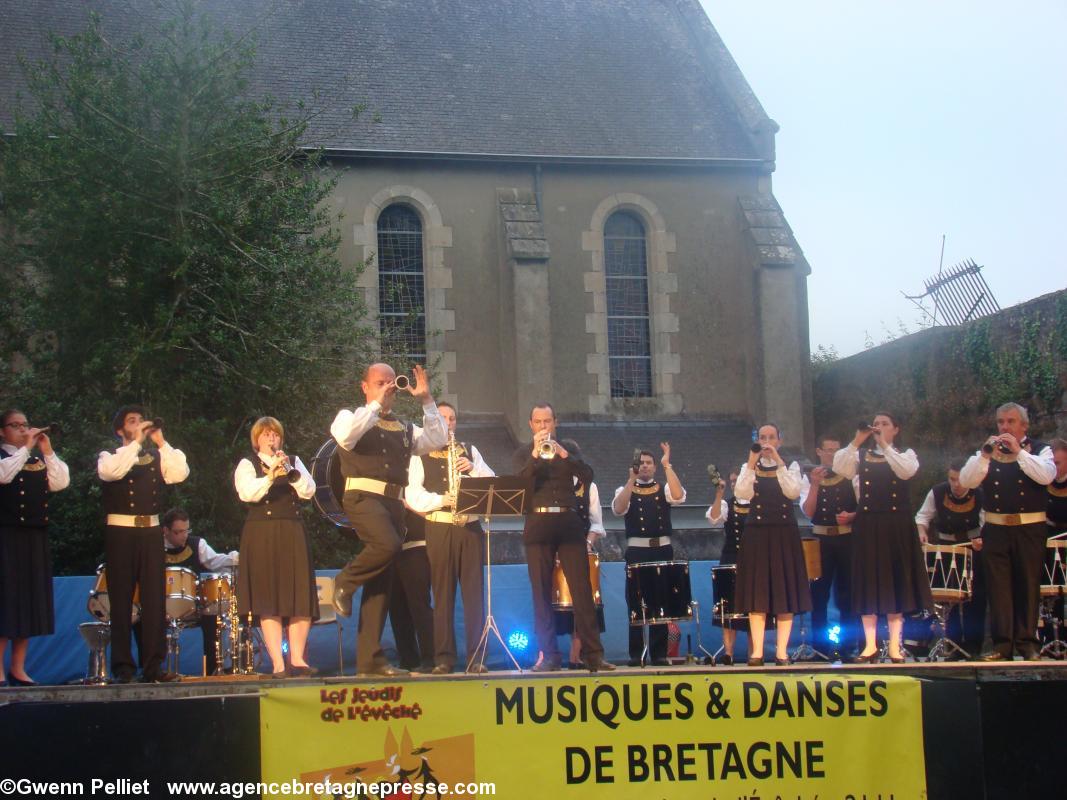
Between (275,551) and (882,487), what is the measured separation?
4.84 meters

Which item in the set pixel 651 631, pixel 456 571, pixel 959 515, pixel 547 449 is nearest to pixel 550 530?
pixel 547 449

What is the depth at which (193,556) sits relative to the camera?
40.4ft

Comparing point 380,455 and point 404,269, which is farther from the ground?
point 404,269

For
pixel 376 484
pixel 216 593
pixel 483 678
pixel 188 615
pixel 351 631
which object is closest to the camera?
pixel 483 678

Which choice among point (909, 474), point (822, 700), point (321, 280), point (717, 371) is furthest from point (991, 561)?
Result: point (717, 371)

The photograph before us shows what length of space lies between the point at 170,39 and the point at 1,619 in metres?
10.1

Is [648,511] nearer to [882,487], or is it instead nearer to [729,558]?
[729,558]

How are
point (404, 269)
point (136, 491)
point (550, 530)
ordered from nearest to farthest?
1. point (136, 491)
2. point (550, 530)
3. point (404, 269)

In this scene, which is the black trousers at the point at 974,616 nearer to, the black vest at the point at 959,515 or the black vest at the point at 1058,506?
the black vest at the point at 959,515

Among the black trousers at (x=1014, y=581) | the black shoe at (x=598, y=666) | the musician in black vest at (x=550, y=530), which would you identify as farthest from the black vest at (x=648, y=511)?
the black shoe at (x=598, y=666)

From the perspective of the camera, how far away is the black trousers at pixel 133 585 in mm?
9961

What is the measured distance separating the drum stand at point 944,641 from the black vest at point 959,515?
0.72 metres

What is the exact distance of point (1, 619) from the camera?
32.8 feet

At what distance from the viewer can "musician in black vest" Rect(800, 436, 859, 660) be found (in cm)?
1253
